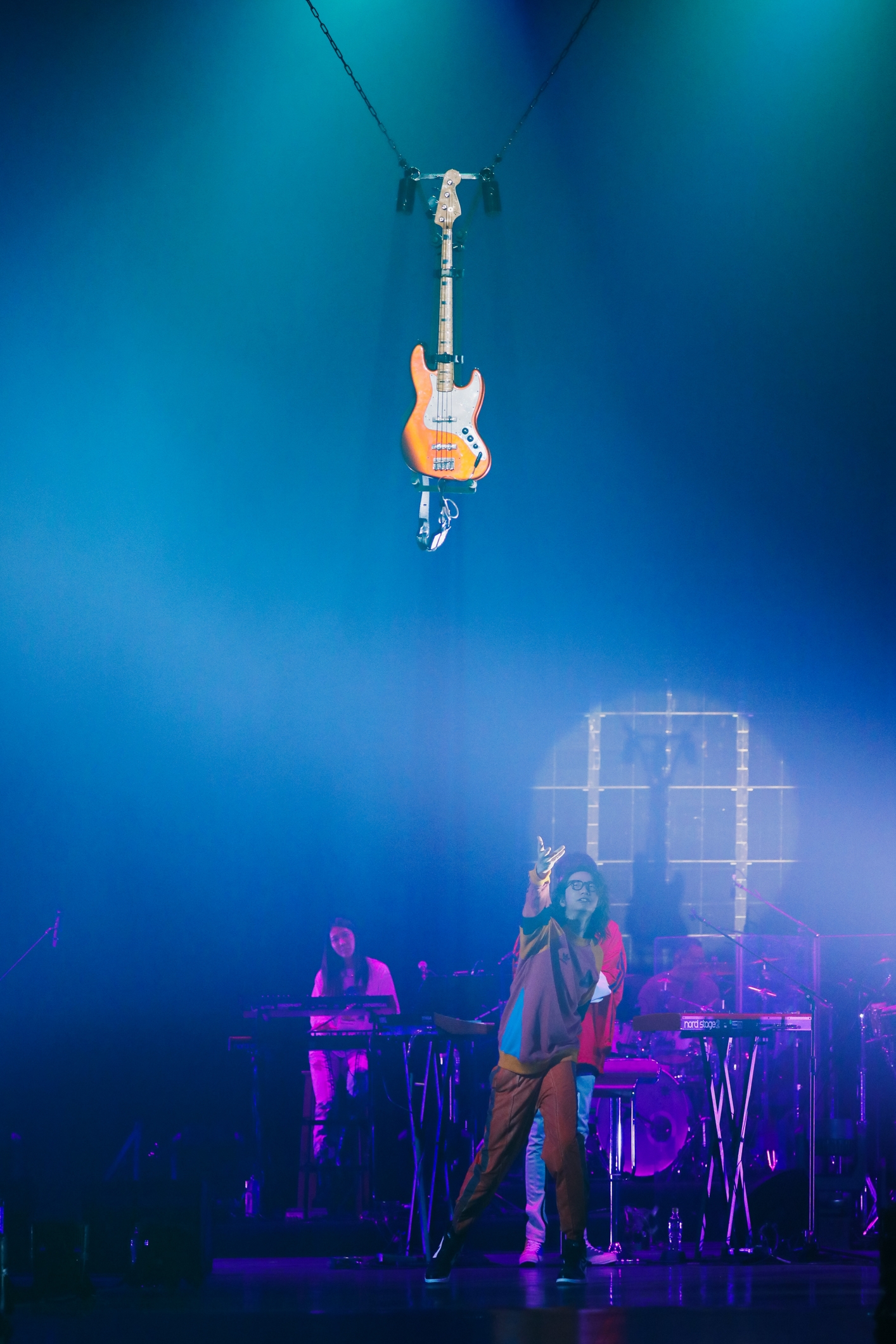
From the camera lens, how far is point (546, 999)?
5645mm

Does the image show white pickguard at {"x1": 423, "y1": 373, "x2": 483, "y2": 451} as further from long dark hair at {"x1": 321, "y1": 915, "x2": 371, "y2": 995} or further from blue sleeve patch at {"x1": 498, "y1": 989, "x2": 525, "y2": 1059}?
blue sleeve patch at {"x1": 498, "y1": 989, "x2": 525, "y2": 1059}

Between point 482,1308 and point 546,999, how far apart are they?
1.14 metres

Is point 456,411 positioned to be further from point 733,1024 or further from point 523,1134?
point 523,1134

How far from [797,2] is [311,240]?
3247 mm

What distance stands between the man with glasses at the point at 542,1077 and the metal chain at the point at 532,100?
460 centimetres

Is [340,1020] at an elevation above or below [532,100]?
below

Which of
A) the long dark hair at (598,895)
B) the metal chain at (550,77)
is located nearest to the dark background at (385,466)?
the metal chain at (550,77)

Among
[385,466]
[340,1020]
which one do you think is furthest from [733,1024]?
[385,466]

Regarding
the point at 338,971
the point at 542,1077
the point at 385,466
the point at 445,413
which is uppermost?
the point at 385,466

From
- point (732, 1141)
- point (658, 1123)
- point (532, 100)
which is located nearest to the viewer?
point (732, 1141)

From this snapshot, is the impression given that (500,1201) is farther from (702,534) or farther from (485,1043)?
(702,534)

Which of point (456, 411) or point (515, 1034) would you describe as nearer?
point (515, 1034)

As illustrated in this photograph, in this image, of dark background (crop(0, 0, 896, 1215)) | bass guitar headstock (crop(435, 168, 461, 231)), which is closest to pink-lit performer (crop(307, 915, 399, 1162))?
dark background (crop(0, 0, 896, 1215))

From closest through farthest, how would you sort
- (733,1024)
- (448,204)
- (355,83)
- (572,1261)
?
1. (572,1261)
2. (733,1024)
3. (448,204)
4. (355,83)
